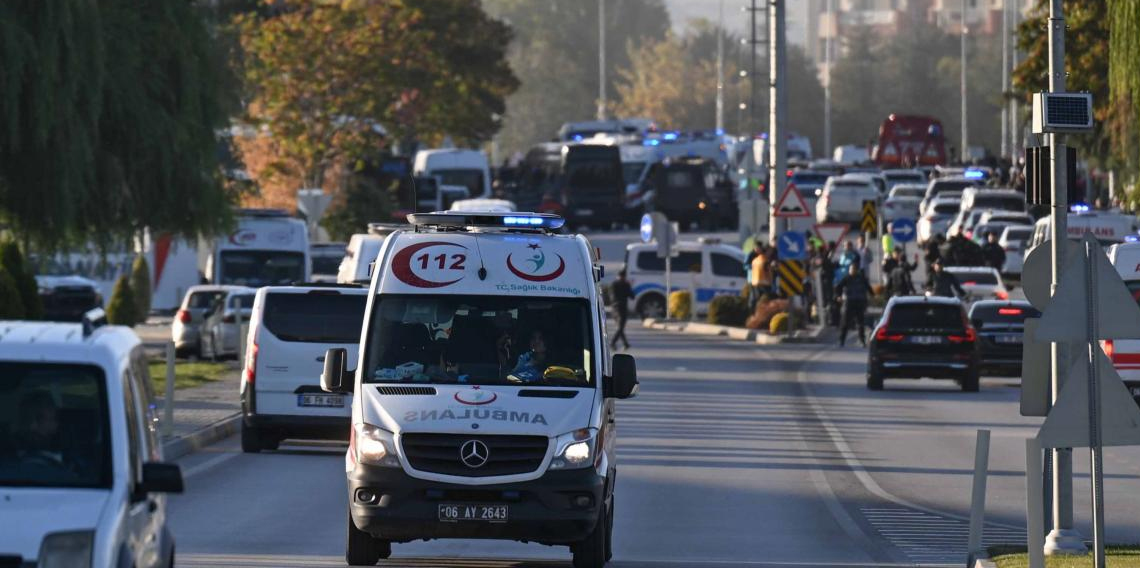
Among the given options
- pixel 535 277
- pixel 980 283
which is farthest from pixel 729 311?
pixel 535 277

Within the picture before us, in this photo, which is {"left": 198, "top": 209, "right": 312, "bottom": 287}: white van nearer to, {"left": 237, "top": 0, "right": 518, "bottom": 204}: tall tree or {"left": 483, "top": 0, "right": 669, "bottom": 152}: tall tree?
{"left": 237, "top": 0, "right": 518, "bottom": 204}: tall tree

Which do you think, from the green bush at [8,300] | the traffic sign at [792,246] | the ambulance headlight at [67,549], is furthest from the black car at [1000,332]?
the ambulance headlight at [67,549]

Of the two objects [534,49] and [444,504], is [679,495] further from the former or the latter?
[534,49]

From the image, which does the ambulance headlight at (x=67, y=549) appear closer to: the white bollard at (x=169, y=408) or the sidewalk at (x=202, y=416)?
the sidewalk at (x=202, y=416)

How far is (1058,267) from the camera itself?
15359 mm

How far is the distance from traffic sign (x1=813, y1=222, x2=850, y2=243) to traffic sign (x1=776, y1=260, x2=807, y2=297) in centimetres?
232

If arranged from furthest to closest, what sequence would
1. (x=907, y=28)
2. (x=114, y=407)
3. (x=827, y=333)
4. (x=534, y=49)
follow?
(x=907, y=28)
(x=534, y=49)
(x=827, y=333)
(x=114, y=407)

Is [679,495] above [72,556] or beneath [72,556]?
beneath

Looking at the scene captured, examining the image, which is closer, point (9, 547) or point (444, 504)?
point (9, 547)

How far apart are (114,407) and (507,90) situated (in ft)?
261

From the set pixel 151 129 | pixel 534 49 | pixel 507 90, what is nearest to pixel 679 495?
pixel 151 129

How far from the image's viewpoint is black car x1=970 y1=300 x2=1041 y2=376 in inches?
1393

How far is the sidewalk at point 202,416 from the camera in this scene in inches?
894

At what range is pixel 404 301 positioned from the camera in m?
13.9
